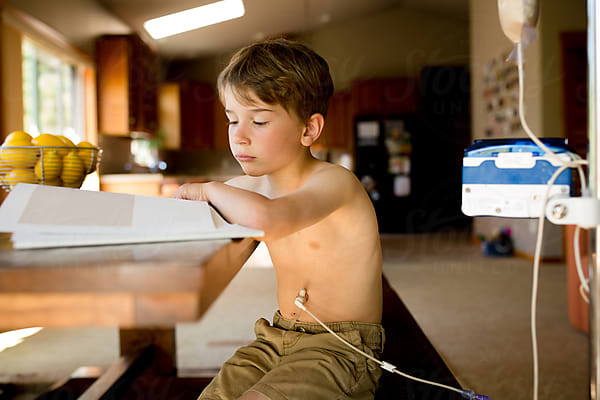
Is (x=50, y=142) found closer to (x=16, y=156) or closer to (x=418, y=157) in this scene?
(x=16, y=156)

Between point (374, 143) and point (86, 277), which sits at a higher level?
point (374, 143)

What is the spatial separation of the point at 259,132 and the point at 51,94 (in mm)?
3139

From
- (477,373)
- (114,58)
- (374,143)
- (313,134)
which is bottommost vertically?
(477,373)

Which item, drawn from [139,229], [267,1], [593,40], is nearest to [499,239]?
[267,1]

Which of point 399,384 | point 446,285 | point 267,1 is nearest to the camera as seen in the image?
point 399,384

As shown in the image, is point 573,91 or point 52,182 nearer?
point 52,182

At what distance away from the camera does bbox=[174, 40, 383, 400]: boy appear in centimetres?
72

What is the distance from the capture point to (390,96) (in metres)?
6.23

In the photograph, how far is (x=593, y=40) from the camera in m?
0.60

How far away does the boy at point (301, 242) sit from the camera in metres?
0.72

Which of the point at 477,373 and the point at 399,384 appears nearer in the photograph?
the point at 399,384

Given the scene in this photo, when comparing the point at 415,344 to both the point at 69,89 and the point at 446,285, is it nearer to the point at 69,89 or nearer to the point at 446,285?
the point at 446,285

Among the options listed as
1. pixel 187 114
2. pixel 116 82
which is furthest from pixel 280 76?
pixel 187 114

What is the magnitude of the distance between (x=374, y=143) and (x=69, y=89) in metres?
3.64
